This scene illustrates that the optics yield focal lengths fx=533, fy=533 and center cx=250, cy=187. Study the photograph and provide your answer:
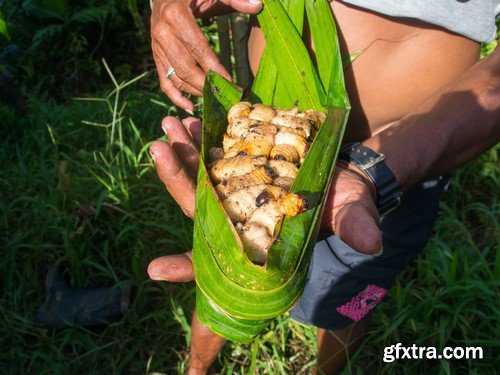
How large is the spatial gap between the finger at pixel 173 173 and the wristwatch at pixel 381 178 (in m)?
0.53

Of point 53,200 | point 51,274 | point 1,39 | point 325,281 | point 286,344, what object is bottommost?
point 286,344

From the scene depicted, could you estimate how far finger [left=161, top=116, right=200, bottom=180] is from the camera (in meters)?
1.74

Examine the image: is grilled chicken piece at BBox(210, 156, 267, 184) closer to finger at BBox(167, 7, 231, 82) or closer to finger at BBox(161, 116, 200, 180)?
finger at BBox(161, 116, 200, 180)

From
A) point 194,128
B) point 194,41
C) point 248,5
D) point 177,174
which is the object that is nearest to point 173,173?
point 177,174

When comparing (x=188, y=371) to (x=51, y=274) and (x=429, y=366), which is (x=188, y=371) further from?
(x=429, y=366)

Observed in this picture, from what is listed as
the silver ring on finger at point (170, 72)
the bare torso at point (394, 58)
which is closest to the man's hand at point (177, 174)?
the silver ring on finger at point (170, 72)

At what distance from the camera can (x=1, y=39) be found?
407cm

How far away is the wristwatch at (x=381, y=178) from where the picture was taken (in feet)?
5.32

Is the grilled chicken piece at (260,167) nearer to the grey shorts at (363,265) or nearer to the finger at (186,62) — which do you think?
the finger at (186,62)

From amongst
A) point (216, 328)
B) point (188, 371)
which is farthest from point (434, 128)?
point (188, 371)

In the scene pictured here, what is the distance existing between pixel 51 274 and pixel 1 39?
7.15 ft

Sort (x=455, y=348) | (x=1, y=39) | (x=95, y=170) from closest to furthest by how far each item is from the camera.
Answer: (x=455, y=348) → (x=95, y=170) → (x=1, y=39)

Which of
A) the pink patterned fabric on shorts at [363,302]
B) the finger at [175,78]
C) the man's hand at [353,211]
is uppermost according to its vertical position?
the finger at [175,78]

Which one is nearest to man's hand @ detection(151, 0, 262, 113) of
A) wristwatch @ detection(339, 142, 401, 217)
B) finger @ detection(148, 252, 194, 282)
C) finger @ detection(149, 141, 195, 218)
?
finger @ detection(149, 141, 195, 218)
